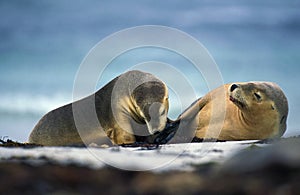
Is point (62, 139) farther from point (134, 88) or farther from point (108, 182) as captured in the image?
point (108, 182)

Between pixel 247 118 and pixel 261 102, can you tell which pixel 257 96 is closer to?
pixel 261 102

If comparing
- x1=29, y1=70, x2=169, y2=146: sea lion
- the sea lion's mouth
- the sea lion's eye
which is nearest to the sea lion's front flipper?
x1=29, y1=70, x2=169, y2=146: sea lion

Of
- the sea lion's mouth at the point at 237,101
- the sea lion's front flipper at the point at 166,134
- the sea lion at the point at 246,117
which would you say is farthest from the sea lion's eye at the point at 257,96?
the sea lion's front flipper at the point at 166,134

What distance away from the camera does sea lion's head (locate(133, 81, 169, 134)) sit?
1055cm

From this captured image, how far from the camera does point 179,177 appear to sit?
3.64 m

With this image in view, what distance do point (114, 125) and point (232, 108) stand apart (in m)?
3.24

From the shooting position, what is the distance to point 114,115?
11.8m

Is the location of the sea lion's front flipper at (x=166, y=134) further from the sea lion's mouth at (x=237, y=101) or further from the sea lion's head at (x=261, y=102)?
the sea lion's head at (x=261, y=102)

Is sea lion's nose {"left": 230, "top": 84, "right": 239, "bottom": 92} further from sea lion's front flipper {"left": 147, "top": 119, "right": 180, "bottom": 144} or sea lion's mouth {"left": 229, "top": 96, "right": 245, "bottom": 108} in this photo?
sea lion's front flipper {"left": 147, "top": 119, "right": 180, "bottom": 144}

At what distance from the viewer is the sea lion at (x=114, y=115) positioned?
1090 centimetres

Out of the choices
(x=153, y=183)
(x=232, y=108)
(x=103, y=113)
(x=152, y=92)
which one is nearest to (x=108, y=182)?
(x=153, y=183)

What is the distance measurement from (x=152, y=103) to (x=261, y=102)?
2.82 meters

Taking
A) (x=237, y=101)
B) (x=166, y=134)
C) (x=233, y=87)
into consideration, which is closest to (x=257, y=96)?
(x=237, y=101)

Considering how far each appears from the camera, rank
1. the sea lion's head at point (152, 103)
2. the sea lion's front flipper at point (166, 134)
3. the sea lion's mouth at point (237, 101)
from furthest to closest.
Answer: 1. the sea lion's mouth at point (237, 101)
2. the sea lion's front flipper at point (166, 134)
3. the sea lion's head at point (152, 103)
